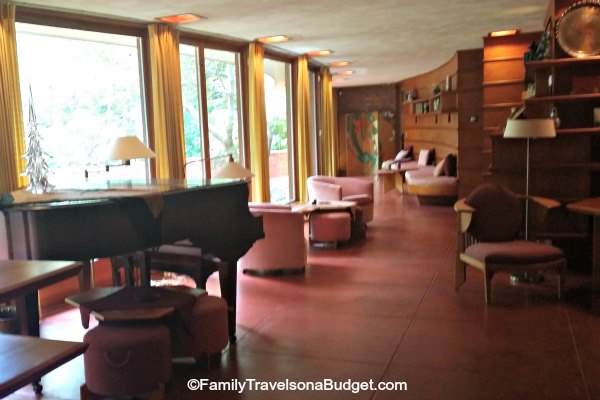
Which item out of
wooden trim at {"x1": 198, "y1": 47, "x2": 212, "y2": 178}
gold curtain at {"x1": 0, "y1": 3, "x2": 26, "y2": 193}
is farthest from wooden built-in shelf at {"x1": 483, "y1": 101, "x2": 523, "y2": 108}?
gold curtain at {"x1": 0, "y1": 3, "x2": 26, "y2": 193}

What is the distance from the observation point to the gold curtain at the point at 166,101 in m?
5.88

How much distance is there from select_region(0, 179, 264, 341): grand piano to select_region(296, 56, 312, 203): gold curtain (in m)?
5.71

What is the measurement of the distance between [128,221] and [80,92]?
3.03 m

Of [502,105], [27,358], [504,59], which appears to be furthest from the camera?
[502,105]

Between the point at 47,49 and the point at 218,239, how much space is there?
115 inches

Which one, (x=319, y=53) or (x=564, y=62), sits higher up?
(x=319, y=53)

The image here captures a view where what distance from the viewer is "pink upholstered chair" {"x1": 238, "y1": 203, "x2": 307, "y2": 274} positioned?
5461mm

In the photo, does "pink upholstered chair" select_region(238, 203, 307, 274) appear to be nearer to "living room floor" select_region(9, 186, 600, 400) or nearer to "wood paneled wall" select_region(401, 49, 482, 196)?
"living room floor" select_region(9, 186, 600, 400)

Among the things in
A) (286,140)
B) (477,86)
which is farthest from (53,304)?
(477,86)

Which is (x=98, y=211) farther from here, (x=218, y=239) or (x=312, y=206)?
(x=312, y=206)

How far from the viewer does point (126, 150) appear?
189 inches

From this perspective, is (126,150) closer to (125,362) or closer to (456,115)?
(125,362)

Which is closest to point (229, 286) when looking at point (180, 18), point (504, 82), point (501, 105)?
point (180, 18)

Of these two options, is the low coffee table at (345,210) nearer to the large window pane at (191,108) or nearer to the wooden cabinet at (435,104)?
the large window pane at (191,108)
